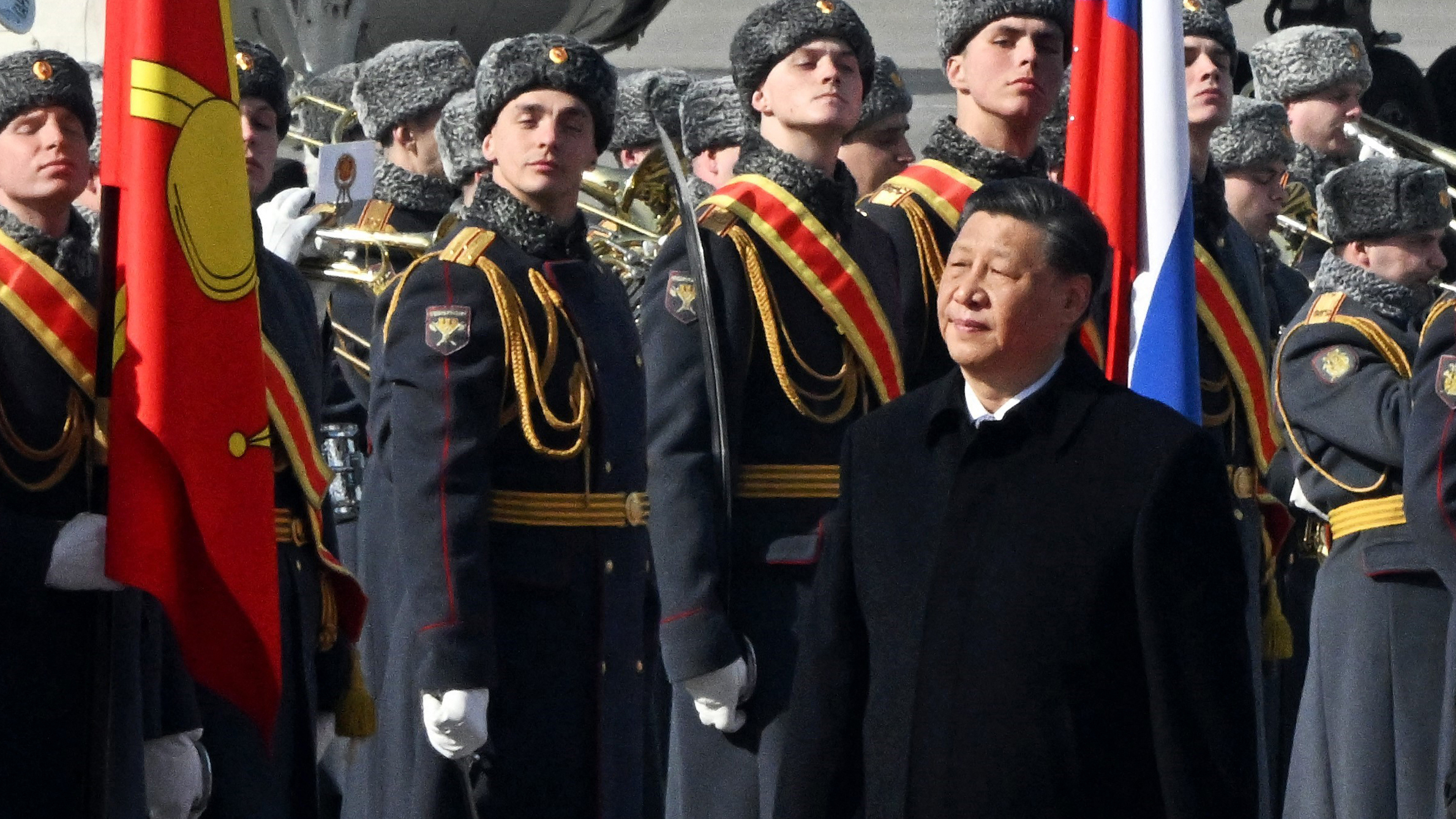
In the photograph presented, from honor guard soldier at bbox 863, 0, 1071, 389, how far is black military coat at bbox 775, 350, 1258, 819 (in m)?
1.96

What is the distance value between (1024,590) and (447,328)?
74.3 inches

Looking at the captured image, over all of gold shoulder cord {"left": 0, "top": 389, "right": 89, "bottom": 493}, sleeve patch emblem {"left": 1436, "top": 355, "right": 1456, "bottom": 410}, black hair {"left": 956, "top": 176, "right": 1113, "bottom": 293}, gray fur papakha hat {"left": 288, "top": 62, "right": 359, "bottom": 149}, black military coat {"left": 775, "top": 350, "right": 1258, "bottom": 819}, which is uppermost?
gray fur papakha hat {"left": 288, "top": 62, "right": 359, "bottom": 149}

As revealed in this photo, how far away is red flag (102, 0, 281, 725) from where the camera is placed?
14.9 ft

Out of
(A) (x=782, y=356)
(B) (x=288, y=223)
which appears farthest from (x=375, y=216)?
(A) (x=782, y=356)

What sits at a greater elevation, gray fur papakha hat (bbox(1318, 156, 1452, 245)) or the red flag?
gray fur papakha hat (bbox(1318, 156, 1452, 245))

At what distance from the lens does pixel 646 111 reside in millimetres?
8961

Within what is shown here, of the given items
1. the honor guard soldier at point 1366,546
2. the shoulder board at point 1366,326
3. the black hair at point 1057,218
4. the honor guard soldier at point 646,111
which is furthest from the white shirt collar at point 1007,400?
the honor guard soldier at point 646,111

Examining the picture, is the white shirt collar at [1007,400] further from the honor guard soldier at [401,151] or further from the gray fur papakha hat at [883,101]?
the gray fur papakha hat at [883,101]

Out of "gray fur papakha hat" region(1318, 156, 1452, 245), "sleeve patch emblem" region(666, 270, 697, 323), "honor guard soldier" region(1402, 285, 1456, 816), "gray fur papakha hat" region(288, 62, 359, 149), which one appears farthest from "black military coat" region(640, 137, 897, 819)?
"gray fur papakha hat" region(288, 62, 359, 149)

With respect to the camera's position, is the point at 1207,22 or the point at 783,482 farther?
the point at 1207,22

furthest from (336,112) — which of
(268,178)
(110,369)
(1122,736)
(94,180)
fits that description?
(1122,736)

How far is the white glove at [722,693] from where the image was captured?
5.40 m

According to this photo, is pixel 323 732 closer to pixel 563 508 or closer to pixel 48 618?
pixel 563 508

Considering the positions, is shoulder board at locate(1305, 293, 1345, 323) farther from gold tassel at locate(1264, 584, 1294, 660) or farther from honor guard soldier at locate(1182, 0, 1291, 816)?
gold tassel at locate(1264, 584, 1294, 660)
